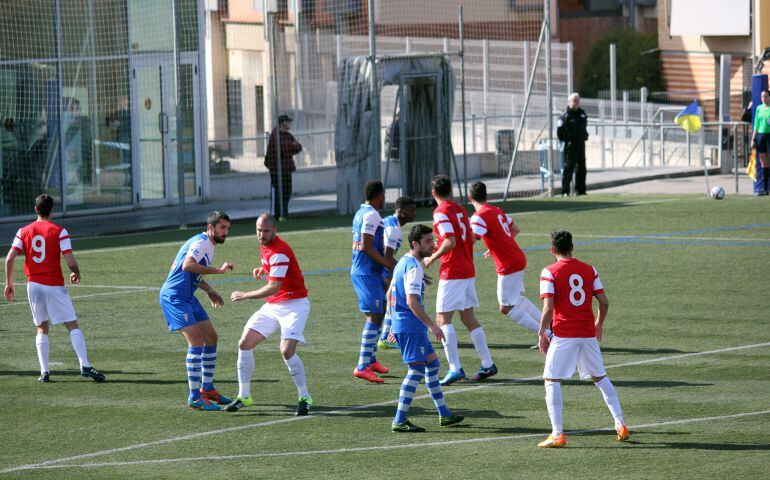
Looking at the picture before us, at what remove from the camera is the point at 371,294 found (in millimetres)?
13344

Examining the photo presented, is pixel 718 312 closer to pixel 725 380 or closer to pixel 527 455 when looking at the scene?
pixel 725 380

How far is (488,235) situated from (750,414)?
3696 mm

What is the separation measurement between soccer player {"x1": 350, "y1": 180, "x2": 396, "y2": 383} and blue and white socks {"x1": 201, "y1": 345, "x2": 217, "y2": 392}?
168 centimetres

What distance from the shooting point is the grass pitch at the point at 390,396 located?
403 inches

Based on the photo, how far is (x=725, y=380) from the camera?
1273 cm

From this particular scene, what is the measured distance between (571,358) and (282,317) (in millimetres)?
2757

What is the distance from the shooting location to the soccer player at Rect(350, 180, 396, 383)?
1323 centimetres

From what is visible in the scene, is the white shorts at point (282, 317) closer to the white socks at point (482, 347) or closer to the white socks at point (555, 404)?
the white socks at point (482, 347)

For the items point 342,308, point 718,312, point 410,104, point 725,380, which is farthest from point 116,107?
point 725,380

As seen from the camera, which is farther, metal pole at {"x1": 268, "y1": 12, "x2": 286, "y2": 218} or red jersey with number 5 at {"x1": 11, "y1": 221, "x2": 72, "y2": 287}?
metal pole at {"x1": 268, "y1": 12, "x2": 286, "y2": 218}

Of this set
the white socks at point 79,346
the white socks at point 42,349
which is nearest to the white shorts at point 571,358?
the white socks at point 79,346

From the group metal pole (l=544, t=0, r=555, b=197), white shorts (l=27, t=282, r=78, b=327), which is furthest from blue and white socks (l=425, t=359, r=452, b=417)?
metal pole (l=544, t=0, r=555, b=197)

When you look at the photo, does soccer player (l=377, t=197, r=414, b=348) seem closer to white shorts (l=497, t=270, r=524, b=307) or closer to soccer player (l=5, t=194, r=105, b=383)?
white shorts (l=497, t=270, r=524, b=307)

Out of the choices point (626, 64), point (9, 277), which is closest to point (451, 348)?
point (9, 277)
